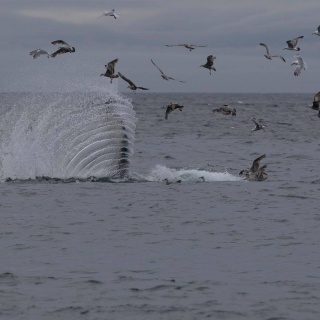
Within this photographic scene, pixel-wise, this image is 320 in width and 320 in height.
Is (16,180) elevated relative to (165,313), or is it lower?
elevated

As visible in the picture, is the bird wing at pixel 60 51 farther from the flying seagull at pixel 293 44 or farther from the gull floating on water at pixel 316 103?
the gull floating on water at pixel 316 103

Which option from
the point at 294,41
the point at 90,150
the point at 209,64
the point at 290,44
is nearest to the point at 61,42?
the point at 209,64

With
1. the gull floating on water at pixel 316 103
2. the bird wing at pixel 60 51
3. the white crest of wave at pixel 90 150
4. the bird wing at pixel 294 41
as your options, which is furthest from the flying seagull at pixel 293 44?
the white crest of wave at pixel 90 150

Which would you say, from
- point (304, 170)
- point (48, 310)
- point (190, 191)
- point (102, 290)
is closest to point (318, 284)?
point (102, 290)

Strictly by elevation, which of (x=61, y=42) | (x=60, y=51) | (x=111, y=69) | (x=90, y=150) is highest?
(x=61, y=42)

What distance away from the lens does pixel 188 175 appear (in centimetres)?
4141

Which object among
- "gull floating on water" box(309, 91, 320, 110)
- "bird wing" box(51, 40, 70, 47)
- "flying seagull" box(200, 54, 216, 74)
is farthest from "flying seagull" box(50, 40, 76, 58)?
"gull floating on water" box(309, 91, 320, 110)

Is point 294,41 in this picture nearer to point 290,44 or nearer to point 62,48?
point 290,44

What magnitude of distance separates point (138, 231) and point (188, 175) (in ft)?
47.4

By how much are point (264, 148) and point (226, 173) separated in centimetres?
2437

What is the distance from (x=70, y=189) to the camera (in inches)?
1417

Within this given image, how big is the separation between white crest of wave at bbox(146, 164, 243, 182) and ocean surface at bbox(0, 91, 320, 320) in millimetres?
84

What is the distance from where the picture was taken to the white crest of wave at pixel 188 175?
40469 millimetres

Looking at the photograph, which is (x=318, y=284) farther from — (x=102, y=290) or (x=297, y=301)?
(x=102, y=290)
